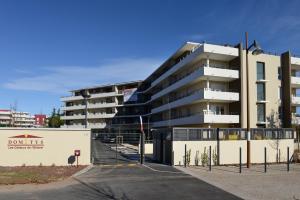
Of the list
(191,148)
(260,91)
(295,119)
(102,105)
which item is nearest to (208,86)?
(260,91)

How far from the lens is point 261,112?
160 ft

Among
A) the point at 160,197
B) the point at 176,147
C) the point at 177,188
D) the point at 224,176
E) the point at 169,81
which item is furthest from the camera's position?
the point at 169,81

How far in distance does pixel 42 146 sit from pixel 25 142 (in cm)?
115

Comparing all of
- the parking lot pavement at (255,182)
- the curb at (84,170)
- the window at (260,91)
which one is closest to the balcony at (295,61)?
the window at (260,91)

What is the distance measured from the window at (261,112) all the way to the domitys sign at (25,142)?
104 ft

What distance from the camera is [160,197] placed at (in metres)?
14.2

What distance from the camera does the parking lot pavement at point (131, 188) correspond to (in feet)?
47.4

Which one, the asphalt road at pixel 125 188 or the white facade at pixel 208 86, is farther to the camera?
the white facade at pixel 208 86

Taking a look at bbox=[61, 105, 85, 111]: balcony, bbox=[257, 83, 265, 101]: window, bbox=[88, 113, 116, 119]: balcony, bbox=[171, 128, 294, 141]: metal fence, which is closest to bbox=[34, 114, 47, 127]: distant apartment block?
bbox=[61, 105, 85, 111]: balcony

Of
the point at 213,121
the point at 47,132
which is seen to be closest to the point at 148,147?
the point at 213,121

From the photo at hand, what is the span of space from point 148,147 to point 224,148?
1854 cm

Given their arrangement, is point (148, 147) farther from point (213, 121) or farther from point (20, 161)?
point (20, 161)

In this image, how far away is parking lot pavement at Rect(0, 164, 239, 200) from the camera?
14438 mm

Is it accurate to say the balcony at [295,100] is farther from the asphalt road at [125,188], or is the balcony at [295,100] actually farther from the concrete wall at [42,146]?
the concrete wall at [42,146]
